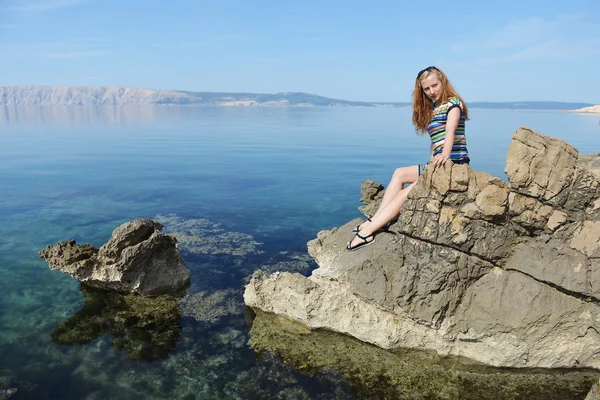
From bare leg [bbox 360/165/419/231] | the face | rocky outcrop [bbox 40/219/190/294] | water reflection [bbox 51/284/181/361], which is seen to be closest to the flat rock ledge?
bare leg [bbox 360/165/419/231]

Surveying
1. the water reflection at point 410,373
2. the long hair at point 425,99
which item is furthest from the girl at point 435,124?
the water reflection at point 410,373

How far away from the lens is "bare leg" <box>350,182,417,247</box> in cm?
948

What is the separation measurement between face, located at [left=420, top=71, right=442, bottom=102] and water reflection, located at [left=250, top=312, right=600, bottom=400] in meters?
5.60

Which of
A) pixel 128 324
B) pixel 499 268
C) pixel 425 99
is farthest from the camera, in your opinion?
pixel 128 324

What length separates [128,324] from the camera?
1012 cm

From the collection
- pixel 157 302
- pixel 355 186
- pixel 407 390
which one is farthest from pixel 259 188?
pixel 407 390

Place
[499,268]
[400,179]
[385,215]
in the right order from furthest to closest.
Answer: [385,215]
[400,179]
[499,268]

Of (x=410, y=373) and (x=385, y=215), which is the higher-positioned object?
(x=385, y=215)

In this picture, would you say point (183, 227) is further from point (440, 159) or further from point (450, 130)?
point (450, 130)

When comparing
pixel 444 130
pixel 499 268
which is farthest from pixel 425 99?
pixel 499 268

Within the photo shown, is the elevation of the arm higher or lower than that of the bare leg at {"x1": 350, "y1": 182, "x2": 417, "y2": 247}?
higher

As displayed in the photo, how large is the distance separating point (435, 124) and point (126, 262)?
8.56 metres

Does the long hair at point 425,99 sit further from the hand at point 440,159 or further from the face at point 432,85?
the hand at point 440,159

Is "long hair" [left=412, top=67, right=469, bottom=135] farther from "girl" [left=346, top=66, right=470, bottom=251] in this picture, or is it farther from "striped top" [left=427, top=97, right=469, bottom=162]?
"striped top" [left=427, top=97, right=469, bottom=162]
